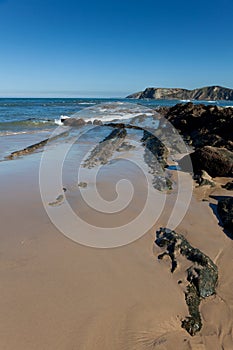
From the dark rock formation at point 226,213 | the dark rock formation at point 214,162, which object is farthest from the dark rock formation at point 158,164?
the dark rock formation at point 226,213

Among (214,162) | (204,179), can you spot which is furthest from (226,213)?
(214,162)

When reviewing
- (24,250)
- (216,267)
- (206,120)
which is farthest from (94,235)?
(206,120)

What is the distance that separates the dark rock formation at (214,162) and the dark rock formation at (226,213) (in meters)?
2.14

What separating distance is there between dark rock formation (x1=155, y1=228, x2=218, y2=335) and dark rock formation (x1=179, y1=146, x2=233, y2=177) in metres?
3.32

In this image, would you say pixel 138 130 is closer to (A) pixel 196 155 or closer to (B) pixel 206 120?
(B) pixel 206 120

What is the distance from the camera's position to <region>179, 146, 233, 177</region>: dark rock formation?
6559 mm

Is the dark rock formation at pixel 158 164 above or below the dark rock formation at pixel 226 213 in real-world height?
above

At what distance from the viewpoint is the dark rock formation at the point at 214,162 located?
656 cm

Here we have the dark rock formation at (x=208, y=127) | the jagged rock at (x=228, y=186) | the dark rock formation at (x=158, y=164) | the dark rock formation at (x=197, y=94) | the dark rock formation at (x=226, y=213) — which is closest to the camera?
the dark rock formation at (x=226, y=213)

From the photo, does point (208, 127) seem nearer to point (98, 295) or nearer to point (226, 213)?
point (226, 213)

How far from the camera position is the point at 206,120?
1356cm

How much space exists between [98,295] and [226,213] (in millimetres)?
2686

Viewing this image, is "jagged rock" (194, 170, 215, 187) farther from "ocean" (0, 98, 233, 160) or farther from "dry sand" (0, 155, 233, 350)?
"ocean" (0, 98, 233, 160)

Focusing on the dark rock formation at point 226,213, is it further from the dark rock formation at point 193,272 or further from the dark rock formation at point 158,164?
the dark rock formation at point 158,164
